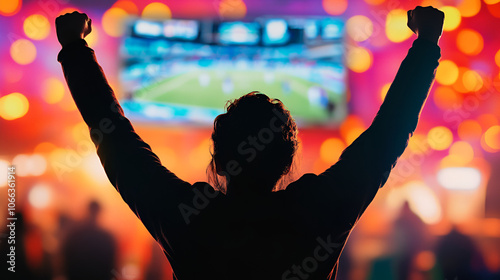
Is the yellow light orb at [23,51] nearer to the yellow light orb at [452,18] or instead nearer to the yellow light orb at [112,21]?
the yellow light orb at [112,21]

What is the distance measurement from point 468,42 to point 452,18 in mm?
317

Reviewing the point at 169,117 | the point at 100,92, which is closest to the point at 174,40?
the point at 169,117

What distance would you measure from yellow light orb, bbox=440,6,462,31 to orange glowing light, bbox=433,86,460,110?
637mm

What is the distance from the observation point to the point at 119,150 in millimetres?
602

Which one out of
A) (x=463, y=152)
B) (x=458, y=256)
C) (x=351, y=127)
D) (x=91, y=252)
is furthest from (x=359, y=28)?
(x=91, y=252)

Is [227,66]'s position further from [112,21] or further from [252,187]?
[252,187]

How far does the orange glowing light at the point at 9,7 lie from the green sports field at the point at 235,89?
5.47 feet

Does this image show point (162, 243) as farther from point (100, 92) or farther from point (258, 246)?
point (100, 92)

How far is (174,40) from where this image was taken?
343cm

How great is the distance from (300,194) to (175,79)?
3046 millimetres

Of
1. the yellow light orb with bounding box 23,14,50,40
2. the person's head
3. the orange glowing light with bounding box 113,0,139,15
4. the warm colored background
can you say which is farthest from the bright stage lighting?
the yellow light orb with bounding box 23,14,50,40

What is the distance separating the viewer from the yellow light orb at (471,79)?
4.06 m

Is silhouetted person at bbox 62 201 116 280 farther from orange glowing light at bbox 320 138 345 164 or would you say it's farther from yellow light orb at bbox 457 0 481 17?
yellow light orb at bbox 457 0 481 17

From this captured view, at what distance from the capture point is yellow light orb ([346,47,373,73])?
369 centimetres
